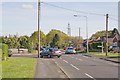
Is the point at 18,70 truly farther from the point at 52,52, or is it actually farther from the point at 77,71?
the point at 52,52

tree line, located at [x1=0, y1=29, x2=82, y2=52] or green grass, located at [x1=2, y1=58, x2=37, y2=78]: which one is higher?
tree line, located at [x1=0, y1=29, x2=82, y2=52]

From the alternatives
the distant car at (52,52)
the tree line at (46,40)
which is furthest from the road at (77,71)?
the tree line at (46,40)

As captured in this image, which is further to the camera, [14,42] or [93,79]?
[14,42]

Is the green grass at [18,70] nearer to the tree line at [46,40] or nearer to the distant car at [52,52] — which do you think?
the distant car at [52,52]

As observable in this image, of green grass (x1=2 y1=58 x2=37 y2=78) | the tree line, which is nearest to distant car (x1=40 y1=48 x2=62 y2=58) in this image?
green grass (x1=2 y1=58 x2=37 y2=78)

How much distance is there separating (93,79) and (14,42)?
72549 mm

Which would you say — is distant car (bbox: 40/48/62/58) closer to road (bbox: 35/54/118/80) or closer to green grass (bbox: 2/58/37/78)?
road (bbox: 35/54/118/80)

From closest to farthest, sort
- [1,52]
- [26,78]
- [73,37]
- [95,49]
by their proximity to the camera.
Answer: [26,78], [1,52], [95,49], [73,37]

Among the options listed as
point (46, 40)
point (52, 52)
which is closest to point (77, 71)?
point (52, 52)

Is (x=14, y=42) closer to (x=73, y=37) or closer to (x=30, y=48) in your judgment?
(x=30, y=48)

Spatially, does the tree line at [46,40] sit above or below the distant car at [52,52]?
above

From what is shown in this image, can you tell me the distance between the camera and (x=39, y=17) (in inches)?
1871

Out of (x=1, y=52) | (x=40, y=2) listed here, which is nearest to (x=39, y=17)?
(x=40, y=2)

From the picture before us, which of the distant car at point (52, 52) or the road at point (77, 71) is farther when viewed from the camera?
the distant car at point (52, 52)
